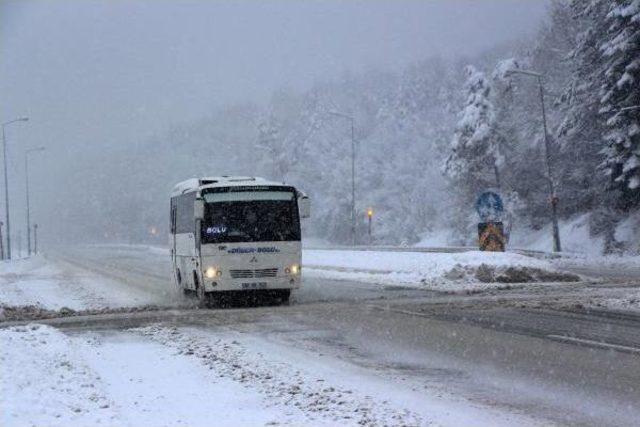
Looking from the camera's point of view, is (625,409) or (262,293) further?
(262,293)

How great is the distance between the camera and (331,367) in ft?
31.8

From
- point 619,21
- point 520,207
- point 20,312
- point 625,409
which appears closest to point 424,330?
point 625,409

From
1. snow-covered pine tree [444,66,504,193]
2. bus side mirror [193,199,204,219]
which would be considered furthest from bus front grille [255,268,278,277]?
snow-covered pine tree [444,66,504,193]

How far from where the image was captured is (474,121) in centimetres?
5866

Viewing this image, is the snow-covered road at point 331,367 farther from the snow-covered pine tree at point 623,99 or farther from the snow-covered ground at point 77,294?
the snow-covered pine tree at point 623,99

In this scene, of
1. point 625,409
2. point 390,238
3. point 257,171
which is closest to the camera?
point 625,409

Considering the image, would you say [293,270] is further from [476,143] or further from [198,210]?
[476,143]

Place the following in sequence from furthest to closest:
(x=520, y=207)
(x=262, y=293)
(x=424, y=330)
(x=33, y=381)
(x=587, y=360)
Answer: (x=520, y=207)
(x=262, y=293)
(x=424, y=330)
(x=587, y=360)
(x=33, y=381)

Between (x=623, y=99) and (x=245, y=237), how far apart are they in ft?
79.6

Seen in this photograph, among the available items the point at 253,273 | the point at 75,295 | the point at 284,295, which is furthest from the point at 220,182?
the point at 75,295

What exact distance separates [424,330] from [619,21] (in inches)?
1116

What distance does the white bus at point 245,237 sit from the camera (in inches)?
728

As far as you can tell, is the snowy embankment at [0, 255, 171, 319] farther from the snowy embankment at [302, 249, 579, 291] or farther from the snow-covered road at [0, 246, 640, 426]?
the snowy embankment at [302, 249, 579, 291]

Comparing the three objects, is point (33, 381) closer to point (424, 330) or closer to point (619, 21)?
point (424, 330)
